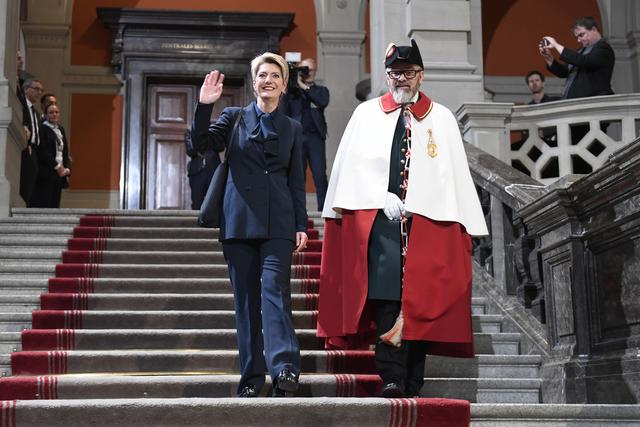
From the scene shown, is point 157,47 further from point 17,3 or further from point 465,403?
point 465,403

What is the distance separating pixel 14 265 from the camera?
6906mm

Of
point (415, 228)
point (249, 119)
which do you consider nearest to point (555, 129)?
point (415, 228)

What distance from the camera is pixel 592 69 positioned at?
7.71 meters

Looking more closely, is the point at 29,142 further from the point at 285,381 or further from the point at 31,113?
the point at 285,381

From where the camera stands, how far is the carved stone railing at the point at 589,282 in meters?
4.52

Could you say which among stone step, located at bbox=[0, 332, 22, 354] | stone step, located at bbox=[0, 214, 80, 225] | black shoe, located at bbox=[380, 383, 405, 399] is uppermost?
stone step, located at bbox=[0, 214, 80, 225]

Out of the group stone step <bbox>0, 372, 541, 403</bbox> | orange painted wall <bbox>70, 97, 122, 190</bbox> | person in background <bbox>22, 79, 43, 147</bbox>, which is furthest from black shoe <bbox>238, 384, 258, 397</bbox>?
orange painted wall <bbox>70, 97, 122, 190</bbox>

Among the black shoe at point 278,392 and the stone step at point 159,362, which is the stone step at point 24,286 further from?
the black shoe at point 278,392

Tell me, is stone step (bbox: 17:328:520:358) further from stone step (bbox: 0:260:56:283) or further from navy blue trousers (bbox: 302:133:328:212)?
navy blue trousers (bbox: 302:133:328:212)

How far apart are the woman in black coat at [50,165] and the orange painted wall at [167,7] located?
3.48 metres

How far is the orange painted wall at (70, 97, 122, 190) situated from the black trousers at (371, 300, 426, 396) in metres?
8.99

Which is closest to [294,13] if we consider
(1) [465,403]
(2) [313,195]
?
(2) [313,195]

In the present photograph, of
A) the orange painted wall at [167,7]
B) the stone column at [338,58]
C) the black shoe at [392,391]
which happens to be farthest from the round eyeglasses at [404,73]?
the orange painted wall at [167,7]

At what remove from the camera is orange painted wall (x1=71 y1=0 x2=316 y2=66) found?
43.1 feet
